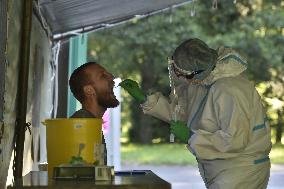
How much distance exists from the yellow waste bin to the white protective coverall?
0.63 m

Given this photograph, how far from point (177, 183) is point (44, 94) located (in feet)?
21.6

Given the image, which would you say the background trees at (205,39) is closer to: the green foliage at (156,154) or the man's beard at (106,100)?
the green foliage at (156,154)

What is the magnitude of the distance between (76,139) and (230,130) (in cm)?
77

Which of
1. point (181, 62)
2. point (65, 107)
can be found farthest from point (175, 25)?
point (181, 62)

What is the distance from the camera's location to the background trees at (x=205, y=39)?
1580cm

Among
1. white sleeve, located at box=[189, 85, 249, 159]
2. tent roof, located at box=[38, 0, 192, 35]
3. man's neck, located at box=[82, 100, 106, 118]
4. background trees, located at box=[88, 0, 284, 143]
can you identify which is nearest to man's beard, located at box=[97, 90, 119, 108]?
man's neck, located at box=[82, 100, 106, 118]

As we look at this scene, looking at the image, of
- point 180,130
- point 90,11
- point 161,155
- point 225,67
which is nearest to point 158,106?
point 180,130

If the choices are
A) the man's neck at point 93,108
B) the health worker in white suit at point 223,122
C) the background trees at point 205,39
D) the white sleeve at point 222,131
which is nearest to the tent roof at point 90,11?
the man's neck at point 93,108

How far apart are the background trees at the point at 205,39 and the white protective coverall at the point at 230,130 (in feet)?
38.4

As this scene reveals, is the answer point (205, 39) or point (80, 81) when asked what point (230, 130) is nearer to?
point (80, 81)

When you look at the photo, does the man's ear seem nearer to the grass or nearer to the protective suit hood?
the protective suit hood

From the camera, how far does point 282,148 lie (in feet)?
61.4

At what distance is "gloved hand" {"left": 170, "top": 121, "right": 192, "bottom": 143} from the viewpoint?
3.31 m

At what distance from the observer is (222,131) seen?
3.16m
